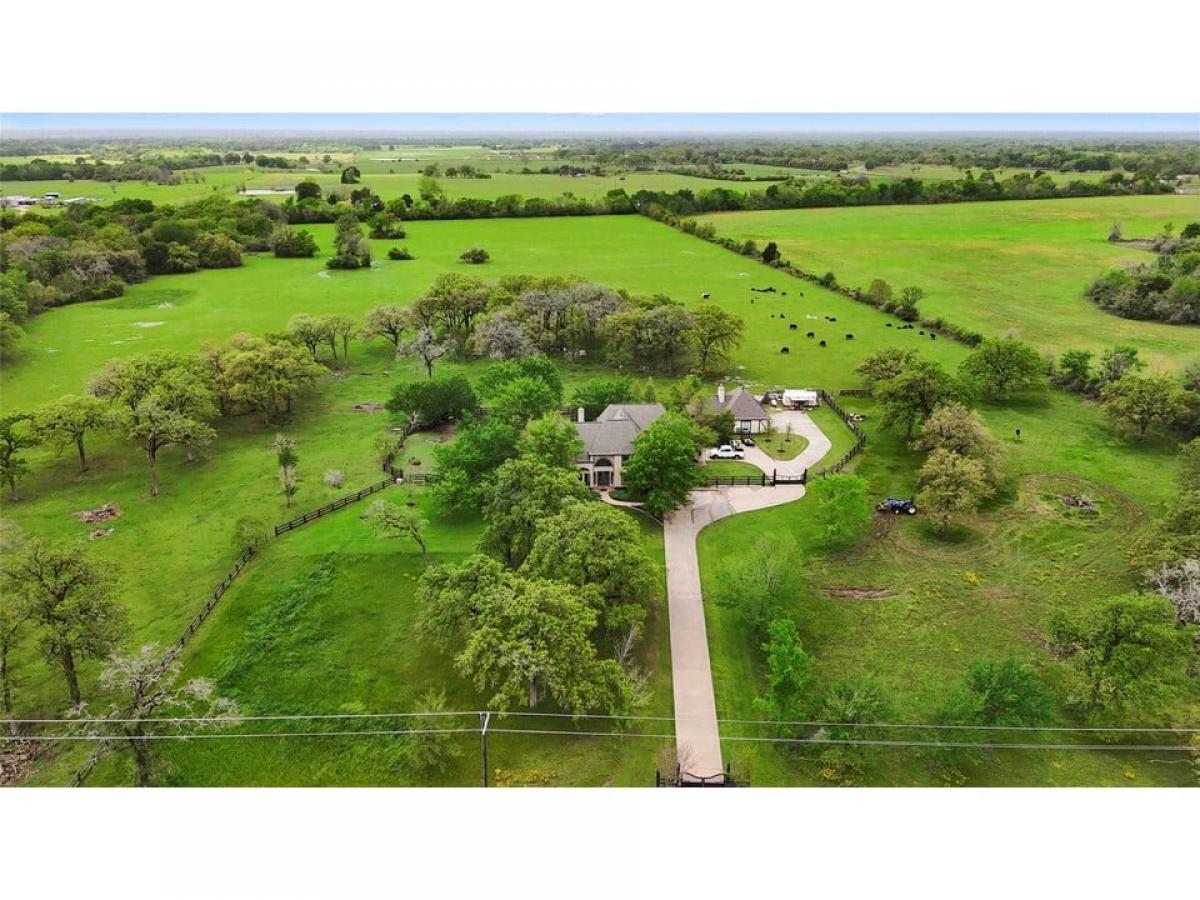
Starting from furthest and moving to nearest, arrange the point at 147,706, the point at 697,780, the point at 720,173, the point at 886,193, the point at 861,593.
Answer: the point at 720,173
the point at 886,193
the point at 861,593
the point at 147,706
the point at 697,780

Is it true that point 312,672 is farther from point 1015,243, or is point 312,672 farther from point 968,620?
point 1015,243

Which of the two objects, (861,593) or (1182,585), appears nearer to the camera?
(1182,585)

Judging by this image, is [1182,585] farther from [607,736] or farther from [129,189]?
[129,189]

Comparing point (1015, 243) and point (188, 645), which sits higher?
point (1015, 243)

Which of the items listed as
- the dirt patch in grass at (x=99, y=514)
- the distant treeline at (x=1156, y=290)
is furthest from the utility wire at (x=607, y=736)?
the distant treeline at (x=1156, y=290)

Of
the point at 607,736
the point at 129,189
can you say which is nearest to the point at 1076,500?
the point at 607,736

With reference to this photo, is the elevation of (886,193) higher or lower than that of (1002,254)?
higher

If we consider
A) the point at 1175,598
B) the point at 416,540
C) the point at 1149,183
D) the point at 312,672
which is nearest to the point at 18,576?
the point at 312,672
